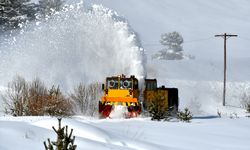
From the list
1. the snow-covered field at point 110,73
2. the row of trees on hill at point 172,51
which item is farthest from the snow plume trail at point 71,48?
the row of trees on hill at point 172,51

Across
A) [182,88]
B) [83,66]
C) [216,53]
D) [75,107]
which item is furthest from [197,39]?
[75,107]

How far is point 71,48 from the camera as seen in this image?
163 feet

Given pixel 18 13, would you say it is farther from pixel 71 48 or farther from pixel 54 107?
pixel 54 107

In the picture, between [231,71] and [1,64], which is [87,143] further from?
[231,71]

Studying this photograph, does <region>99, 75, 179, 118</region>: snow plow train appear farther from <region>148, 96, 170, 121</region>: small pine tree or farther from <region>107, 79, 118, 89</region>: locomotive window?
<region>148, 96, 170, 121</region>: small pine tree

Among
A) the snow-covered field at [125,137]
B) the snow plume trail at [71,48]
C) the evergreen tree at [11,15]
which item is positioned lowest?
the snow-covered field at [125,137]

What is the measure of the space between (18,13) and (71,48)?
6.83 metres

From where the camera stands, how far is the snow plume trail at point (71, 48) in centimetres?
3719

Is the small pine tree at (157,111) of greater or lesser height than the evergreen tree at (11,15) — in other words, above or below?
below

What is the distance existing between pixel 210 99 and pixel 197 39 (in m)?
101

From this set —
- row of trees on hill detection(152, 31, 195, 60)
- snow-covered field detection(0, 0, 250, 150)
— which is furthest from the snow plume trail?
row of trees on hill detection(152, 31, 195, 60)

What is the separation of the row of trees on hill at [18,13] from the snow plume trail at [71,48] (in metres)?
1.12

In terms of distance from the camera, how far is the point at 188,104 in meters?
55.2

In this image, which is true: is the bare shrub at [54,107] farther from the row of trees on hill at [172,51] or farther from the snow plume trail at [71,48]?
the row of trees on hill at [172,51]
